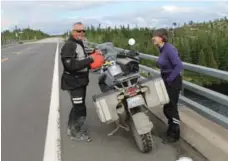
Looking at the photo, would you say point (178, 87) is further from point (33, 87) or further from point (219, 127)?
point (33, 87)

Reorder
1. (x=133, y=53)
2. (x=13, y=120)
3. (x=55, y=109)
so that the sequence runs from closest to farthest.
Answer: (x=133, y=53) → (x=13, y=120) → (x=55, y=109)

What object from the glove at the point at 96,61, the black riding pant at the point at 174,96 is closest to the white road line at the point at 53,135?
the glove at the point at 96,61

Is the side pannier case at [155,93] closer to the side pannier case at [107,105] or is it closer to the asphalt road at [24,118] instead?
the side pannier case at [107,105]

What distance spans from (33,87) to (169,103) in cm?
792

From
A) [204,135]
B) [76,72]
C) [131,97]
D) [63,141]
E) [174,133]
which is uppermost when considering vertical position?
[76,72]

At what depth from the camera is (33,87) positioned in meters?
13.4

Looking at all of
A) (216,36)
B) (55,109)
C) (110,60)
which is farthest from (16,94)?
(216,36)

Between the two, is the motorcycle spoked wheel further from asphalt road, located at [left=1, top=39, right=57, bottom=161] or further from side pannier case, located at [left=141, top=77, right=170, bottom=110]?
asphalt road, located at [left=1, top=39, right=57, bottom=161]

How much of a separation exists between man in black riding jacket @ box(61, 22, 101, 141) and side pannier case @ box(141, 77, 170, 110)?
3.34ft

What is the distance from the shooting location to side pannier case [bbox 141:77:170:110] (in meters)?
5.85

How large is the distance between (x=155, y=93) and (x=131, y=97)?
0.36m

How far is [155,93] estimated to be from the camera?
586 cm

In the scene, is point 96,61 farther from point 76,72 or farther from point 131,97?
point 131,97

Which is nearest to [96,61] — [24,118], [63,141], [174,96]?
[174,96]
